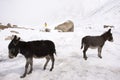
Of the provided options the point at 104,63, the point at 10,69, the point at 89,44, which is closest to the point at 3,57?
the point at 10,69

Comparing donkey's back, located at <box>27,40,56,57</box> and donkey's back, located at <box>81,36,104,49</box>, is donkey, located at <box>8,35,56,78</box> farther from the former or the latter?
donkey's back, located at <box>81,36,104,49</box>

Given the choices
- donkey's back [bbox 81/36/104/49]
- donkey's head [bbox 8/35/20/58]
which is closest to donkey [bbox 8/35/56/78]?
donkey's head [bbox 8/35/20/58]

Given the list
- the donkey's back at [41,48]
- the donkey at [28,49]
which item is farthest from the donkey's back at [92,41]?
the donkey at [28,49]

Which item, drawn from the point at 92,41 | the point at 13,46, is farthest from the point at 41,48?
the point at 92,41

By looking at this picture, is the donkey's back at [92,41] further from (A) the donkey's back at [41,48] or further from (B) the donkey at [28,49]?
(B) the donkey at [28,49]

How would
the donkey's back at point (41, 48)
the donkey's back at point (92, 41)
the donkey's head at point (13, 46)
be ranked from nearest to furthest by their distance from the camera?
the donkey's head at point (13, 46) < the donkey's back at point (41, 48) < the donkey's back at point (92, 41)

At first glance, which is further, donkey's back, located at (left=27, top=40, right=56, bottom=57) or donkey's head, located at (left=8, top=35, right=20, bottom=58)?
donkey's back, located at (left=27, top=40, right=56, bottom=57)

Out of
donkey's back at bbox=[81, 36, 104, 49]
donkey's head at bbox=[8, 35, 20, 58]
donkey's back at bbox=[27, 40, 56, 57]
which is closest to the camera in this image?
donkey's head at bbox=[8, 35, 20, 58]

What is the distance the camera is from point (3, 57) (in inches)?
617

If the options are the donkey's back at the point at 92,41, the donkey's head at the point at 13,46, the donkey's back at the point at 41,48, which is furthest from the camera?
the donkey's back at the point at 92,41

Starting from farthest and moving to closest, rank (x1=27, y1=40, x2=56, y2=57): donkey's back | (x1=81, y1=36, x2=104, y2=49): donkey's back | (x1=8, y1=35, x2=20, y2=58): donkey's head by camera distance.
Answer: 1. (x1=81, y1=36, x2=104, y2=49): donkey's back
2. (x1=27, y1=40, x2=56, y2=57): donkey's back
3. (x1=8, y1=35, x2=20, y2=58): donkey's head

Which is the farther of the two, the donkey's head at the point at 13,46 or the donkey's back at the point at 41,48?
the donkey's back at the point at 41,48

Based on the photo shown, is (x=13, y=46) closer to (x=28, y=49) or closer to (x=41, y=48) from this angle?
(x=28, y=49)

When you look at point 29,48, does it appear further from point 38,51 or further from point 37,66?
point 37,66
